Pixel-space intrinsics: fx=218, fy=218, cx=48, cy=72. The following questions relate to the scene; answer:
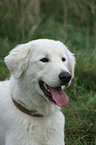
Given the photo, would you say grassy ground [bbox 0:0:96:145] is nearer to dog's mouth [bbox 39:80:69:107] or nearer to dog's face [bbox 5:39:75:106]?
dog's mouth [bbox 39:80:69:107]

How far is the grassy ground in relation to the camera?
12.2ft

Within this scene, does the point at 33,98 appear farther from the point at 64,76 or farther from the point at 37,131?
the point at 64,76

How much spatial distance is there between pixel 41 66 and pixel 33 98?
1.43 feet

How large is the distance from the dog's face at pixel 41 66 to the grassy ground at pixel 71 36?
106 cm

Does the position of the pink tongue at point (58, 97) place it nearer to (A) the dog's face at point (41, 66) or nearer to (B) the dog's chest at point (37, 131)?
(A) the dog's face at point (41, 66)

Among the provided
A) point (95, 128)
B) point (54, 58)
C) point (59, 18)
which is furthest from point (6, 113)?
point (59, 18)

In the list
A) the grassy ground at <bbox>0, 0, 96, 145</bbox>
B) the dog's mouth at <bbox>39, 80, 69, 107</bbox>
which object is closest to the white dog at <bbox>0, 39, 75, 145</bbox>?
the dog's mouth at <bbox>39, 80, 69, 107</bbox>

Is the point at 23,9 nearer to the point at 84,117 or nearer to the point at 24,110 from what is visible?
the point at 84,117

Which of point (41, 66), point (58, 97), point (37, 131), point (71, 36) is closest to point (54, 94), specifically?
point (58, 97)

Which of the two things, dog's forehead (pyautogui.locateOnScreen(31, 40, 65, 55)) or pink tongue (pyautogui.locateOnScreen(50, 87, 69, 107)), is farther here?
dog's forehead (pyautogui.locateOnScreen(31, 40, 65, 55))

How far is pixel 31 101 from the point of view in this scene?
2824 millimetres

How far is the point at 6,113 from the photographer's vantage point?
2836 mm

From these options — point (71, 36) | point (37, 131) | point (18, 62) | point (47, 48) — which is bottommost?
point (71, 36)

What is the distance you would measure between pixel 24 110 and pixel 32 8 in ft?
17.0
